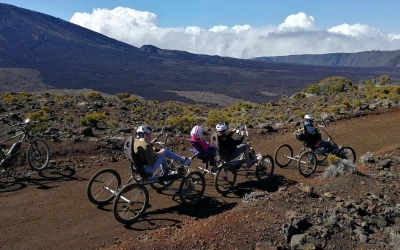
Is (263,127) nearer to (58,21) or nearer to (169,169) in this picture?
(169,169)

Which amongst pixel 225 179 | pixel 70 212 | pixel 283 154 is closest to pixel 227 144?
pixel 225 179

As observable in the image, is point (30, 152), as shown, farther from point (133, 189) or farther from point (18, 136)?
point (133, 189)

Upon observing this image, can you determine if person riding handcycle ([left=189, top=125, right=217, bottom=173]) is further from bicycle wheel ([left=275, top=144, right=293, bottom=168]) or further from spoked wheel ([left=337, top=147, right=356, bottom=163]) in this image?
spoked wheel ([left=337, top=147, right=356, bottom=163])

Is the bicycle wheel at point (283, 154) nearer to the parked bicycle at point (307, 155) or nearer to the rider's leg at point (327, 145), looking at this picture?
the parked bicycle at point (307, 155)

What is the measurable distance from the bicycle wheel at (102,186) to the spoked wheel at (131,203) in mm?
309

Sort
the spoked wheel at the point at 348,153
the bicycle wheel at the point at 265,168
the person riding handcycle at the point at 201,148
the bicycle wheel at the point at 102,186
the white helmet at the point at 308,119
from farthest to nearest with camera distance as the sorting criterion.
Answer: the spoked wheel at the point at 348,153
the white helmet at the point at 308,119
the bicycle wheel at the point at 265,168
the person riding handcycle at the point at 201,148
the bicycle wheel at the point at 102,186

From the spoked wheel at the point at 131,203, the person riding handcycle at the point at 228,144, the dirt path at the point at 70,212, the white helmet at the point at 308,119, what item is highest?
the white helmet at the point at 308,119

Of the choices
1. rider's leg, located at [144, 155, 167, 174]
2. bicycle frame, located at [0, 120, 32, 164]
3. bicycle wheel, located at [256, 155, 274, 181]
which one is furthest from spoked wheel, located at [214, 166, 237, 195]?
bicycle frame, located at [0, 120, 32, 164]

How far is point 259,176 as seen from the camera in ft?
28.0

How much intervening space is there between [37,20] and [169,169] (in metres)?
185

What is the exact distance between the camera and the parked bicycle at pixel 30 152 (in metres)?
8.18

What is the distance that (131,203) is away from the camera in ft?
20.9

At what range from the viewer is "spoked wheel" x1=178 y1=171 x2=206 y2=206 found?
7.04 metres

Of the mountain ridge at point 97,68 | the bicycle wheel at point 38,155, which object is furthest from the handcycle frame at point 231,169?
the mountain ridge at point 97,68
